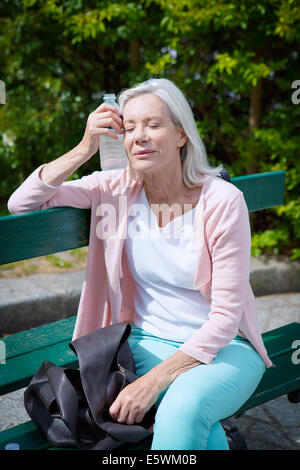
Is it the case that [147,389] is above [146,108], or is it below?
below

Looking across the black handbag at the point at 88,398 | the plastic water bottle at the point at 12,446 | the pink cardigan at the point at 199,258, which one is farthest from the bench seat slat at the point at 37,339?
the plastic water bottle at the point at 12,446

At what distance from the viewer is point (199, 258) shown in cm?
217

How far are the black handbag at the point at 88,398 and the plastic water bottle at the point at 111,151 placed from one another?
0.77 meters

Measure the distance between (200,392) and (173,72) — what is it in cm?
397

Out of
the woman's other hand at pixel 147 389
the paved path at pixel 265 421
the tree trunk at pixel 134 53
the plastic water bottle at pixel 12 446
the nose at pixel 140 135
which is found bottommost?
the paved path at pixel 265 421

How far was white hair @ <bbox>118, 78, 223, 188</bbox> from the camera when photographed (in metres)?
2.21

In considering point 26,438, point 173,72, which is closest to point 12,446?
point 26,438

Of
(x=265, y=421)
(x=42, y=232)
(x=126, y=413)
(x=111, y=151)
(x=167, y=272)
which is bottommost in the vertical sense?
(x=265, y=421)

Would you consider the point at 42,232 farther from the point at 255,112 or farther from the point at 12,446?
the point at 255,112

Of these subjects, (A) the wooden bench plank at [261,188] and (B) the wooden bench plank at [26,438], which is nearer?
(B) the wooden bench plank at [26,438]

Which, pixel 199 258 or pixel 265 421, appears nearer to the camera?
pixel 199 258

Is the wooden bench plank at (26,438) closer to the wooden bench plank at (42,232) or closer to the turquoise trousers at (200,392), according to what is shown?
the turquoise trousers at (200,392)

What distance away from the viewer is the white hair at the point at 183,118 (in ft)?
7.25
